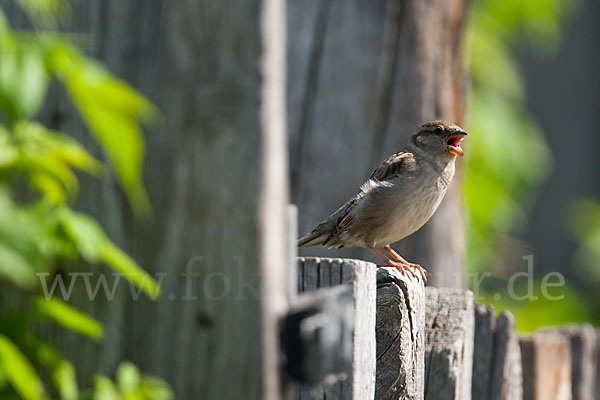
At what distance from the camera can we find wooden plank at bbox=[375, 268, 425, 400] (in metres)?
2.15

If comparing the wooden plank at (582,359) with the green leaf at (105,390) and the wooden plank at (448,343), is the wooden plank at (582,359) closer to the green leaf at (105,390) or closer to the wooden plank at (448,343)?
the wooden plank at (448,343)

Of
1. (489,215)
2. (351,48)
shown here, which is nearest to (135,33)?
(351,48)

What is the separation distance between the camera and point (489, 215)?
20.1ft

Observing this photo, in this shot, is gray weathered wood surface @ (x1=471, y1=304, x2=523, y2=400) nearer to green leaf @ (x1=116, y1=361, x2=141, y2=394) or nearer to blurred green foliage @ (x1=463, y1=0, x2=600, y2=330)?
green leaf @ (x1=116, y1=361, x2=141, y2=394)

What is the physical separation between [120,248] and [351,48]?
2420 mm

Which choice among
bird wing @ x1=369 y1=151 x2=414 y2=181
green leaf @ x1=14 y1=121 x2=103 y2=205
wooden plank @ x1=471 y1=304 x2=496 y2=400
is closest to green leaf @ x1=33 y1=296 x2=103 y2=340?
green leaf @ x1=14 y1=121 x2=103 y2=205

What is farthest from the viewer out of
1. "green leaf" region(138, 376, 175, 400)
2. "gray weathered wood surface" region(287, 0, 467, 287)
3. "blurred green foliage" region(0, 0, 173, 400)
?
"gray weathered wood surface" region(287, 0, 467, 287)

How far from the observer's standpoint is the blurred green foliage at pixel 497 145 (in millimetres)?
5961

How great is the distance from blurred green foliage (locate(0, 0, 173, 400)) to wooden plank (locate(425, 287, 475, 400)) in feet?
3.22

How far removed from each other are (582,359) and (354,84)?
166 centimetres

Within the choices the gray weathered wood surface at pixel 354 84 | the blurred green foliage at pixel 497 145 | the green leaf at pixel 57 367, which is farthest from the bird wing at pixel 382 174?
the blurred green foliage at pixel 497 145

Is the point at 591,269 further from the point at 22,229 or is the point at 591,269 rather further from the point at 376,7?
the point at 22,229

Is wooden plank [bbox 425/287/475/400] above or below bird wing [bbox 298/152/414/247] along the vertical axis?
below

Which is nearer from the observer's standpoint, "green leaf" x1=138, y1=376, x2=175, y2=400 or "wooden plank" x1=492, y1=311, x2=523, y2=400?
"green leaf" x1=138, y1=376, x2=175, y2=400
